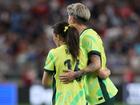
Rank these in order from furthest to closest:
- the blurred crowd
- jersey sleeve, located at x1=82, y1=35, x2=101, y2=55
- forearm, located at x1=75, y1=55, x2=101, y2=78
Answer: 1. the blurred crowd
2. jersey sleeve, located at x1=82, y1=35, x2=101, y2=55
3. forearm, located at x1=75, y1=55, x2=101, y2=78

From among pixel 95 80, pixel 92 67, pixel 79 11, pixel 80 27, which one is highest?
pixel 79 11

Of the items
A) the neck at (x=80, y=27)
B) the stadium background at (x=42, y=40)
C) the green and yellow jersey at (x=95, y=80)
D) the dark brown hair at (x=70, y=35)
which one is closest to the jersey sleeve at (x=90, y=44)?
the green and yellow jersey at (x=95, y=80)

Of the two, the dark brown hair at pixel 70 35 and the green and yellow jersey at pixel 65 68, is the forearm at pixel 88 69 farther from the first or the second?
the dark brown hair at pixel 70 35

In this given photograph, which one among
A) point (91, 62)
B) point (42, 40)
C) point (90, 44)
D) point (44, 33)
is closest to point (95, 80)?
point (91, 62)

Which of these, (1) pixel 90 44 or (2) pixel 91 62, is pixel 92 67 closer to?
(2) pixel 91 62

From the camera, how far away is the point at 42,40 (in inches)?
771

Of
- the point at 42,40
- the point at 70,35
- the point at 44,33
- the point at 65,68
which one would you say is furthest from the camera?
the point at 44,33

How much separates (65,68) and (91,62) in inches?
12.3

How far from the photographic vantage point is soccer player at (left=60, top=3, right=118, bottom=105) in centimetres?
791

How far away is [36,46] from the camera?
64.1ft

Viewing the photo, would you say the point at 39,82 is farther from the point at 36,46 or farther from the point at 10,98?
the point at 36,46

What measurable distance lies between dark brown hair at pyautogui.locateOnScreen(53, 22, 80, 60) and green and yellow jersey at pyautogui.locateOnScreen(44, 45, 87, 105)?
67mm

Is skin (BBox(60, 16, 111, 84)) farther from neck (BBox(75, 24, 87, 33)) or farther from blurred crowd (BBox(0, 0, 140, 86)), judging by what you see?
blurred crowd (BBox(0, 0, 140, 86))

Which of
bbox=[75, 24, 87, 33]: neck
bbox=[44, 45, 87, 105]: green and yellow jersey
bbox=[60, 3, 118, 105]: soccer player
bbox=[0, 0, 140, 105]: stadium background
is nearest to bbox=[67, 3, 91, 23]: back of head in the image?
bbox=[60, 3, 118, 105]: soccer player
